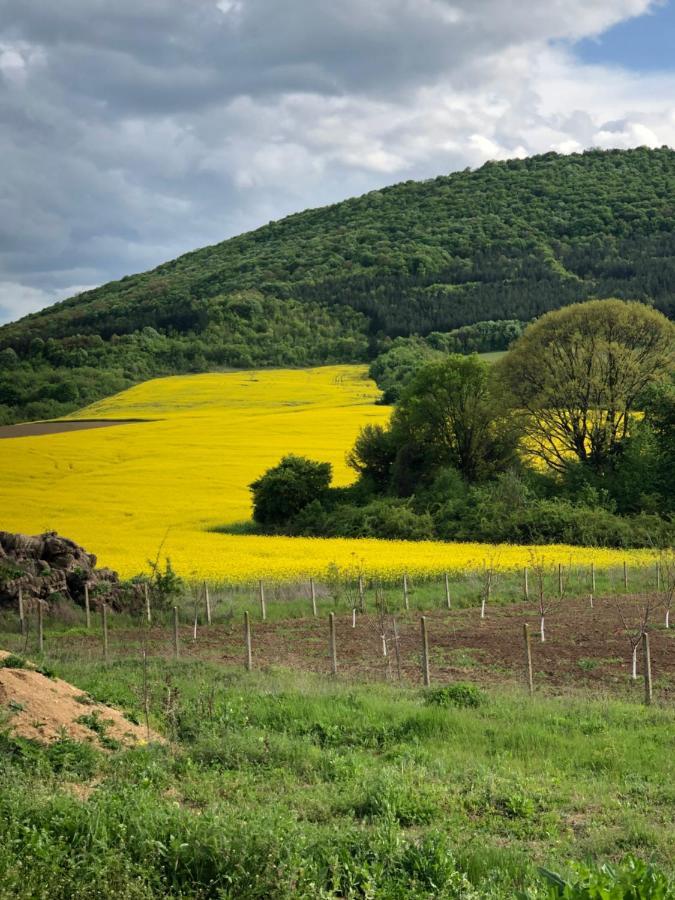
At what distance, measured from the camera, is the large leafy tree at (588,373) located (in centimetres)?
4659

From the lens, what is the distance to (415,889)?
6754mm

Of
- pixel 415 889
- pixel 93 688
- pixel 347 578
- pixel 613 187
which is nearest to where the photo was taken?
pixel 415 889

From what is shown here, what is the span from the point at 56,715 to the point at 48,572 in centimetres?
1689

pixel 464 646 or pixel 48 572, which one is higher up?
pixel 48 572

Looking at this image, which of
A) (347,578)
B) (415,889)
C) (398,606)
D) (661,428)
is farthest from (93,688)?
(661,428)

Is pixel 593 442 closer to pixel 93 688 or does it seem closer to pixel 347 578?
pixel 347 578

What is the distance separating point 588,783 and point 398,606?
57.8 feet

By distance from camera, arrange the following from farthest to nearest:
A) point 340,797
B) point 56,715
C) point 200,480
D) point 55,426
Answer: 1. point 55,426
2. point 200,480
3. point 56,715
4. point 340,797

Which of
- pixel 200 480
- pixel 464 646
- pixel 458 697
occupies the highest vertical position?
A: pixel 200 480

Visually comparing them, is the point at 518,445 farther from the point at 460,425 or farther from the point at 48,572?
the point at 48,572

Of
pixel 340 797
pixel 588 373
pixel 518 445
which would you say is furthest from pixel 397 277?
pixel 340 797

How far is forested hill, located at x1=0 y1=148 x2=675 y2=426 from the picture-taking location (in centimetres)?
11112

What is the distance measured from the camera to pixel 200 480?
54.3 meters

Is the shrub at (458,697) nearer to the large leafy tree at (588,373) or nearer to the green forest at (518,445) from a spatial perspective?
the green forest at (518,445)
